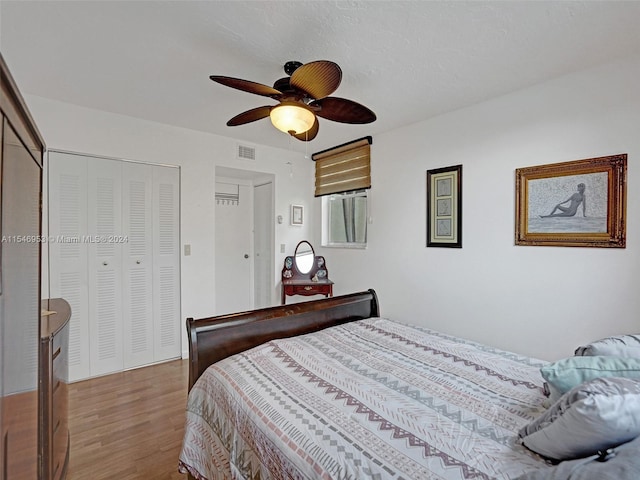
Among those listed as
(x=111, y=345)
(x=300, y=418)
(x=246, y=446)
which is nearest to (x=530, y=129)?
(x=300, y=418)

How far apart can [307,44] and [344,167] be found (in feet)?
6.70

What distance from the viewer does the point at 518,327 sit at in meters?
2.41

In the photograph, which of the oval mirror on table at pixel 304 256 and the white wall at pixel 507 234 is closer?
the white wall at pixel 507 234

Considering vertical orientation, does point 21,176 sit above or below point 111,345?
above

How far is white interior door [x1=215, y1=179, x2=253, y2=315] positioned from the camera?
14.0 ft

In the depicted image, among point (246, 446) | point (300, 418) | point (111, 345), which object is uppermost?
point (300, 418)

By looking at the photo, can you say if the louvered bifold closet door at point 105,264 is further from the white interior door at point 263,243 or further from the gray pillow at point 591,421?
the gray pillow at point 591,421

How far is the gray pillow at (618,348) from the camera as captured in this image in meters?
1.13

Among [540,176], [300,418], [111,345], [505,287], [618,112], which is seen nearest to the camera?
[300,418]

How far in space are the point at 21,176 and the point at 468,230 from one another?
278cm

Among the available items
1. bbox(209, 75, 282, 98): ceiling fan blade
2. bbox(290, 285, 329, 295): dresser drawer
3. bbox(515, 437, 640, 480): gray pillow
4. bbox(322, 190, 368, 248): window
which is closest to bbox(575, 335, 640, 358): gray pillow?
bbox(515, 437, 640, 480): gray pillow

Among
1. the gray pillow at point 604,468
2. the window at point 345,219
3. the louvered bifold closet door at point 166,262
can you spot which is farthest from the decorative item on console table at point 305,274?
the gray pillow at point 604,468

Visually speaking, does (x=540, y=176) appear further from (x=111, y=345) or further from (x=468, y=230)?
(x=111, y=345)

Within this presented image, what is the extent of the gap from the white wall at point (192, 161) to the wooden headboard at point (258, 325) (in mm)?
1666
